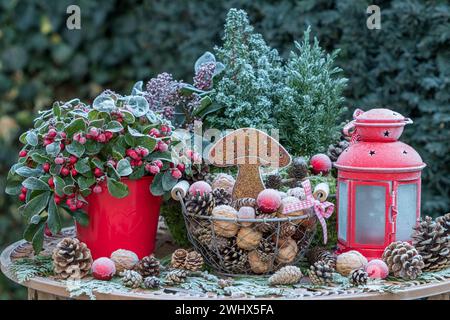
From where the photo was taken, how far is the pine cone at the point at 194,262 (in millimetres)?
1354

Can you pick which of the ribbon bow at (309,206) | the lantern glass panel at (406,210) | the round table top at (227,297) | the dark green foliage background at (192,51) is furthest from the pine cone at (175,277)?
the dark green foliage background at (192,51)

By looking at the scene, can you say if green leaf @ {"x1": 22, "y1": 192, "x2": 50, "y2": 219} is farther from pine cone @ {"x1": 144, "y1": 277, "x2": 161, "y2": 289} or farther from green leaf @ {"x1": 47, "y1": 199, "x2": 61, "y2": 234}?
pine cone @ {"x1": 144, "y1": 277, "x2": 161, "y2": 289}

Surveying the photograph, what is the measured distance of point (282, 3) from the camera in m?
2.32

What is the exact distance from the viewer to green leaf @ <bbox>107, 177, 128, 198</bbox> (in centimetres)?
134

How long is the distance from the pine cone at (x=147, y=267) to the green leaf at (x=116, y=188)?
0.14 metres

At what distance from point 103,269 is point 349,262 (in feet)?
1.57

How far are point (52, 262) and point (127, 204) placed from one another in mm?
200

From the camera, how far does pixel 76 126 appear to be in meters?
1.36

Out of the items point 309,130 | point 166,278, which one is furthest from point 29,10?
point 166,278

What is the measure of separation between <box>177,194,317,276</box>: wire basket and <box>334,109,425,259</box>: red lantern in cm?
10

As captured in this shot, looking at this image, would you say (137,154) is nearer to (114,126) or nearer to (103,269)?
(114,126)

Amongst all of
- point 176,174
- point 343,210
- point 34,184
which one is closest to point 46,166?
point 34,184

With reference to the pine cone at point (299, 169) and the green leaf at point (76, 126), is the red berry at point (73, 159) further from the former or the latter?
the pine cone at point (299, 169)

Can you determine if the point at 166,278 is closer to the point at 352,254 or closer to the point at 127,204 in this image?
the point at 127,204
